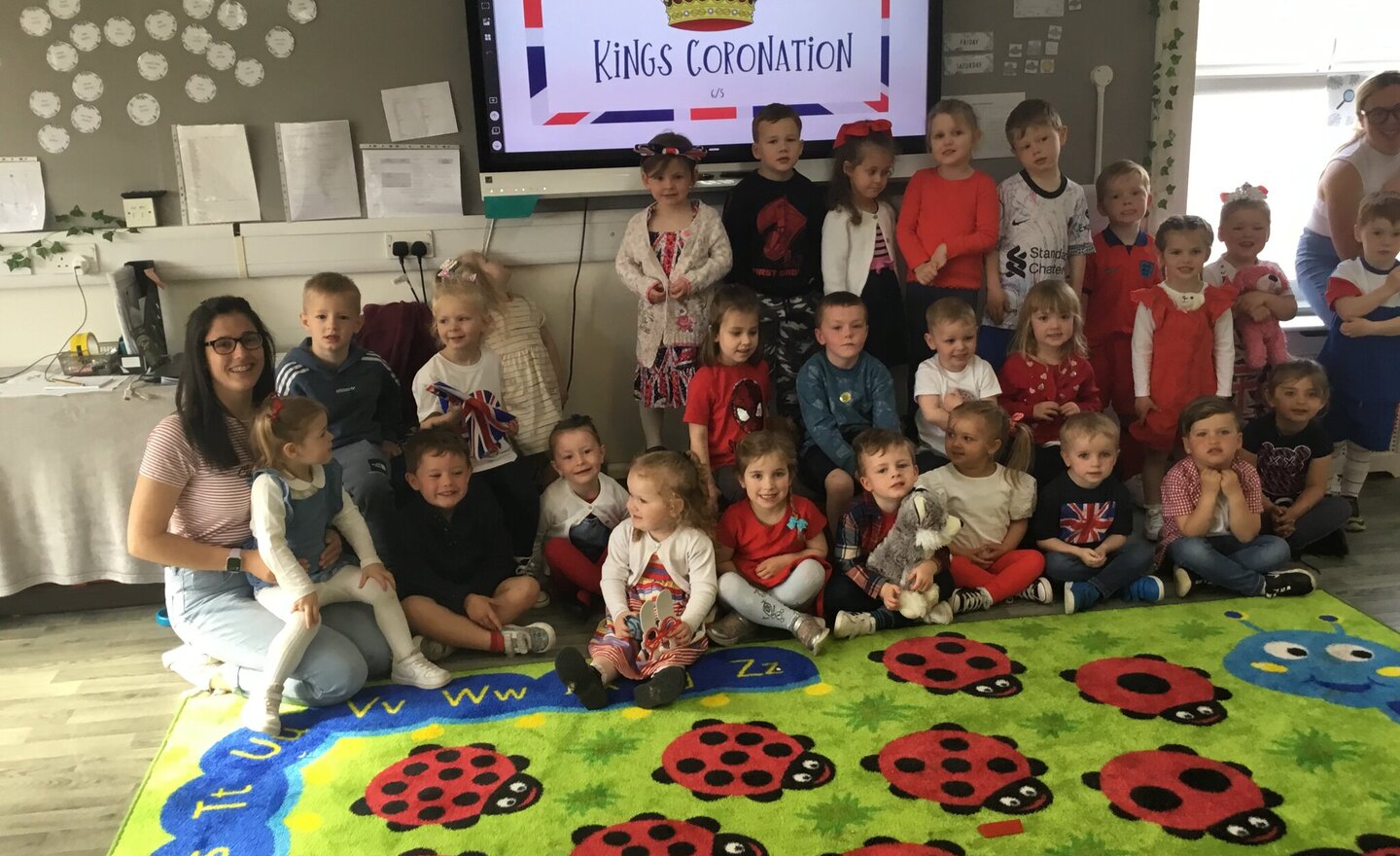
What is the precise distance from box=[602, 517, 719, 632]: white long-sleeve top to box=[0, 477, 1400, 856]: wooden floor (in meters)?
0.25

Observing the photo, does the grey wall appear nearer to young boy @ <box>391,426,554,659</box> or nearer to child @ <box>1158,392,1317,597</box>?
young boy @ <box>391,426,554,659</box>

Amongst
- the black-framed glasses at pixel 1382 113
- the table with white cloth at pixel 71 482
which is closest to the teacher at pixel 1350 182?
the black-framed glasses at pixel 1382 113

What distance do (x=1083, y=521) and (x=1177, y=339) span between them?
2.42 feet

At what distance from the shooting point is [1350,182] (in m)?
3.45

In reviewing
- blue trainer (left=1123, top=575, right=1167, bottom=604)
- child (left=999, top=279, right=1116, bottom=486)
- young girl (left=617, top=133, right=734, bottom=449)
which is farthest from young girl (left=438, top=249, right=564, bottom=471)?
blue trainer (left=1123, top=575, right=1167, bottom=604)

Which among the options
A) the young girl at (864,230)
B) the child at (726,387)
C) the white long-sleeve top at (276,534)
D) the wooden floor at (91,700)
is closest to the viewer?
the wooden floor at (91,700)

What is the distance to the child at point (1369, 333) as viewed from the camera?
3219mm

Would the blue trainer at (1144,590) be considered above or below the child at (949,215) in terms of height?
below

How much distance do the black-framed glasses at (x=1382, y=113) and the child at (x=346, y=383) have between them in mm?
3125

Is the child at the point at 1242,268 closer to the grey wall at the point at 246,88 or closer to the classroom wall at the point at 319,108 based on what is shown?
the classroom wall at the point at 319,108

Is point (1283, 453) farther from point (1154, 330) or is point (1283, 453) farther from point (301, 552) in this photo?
point (301, 552)

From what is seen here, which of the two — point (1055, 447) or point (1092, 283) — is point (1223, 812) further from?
point (1092, 283)

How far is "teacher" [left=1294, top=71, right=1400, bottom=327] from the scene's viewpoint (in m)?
3.44

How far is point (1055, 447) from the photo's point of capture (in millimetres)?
3104
